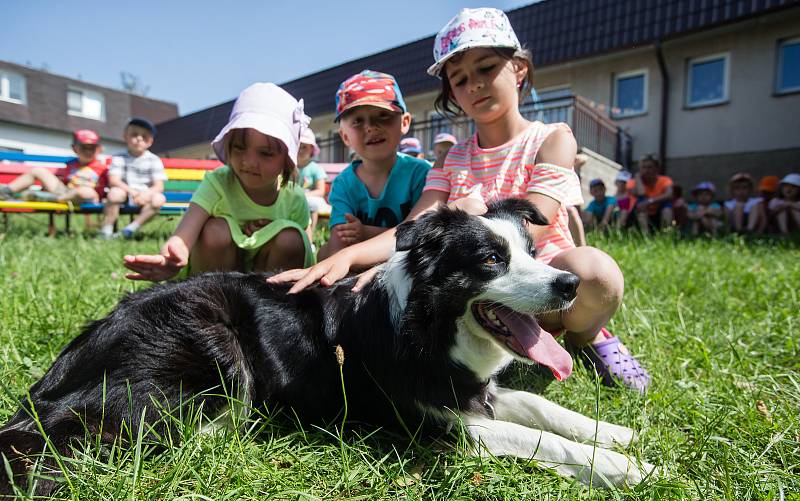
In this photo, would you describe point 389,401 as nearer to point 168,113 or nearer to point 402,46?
point 402,46

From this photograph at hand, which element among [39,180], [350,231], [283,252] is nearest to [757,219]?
[350,231]

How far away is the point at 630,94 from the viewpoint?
1593 centimetres

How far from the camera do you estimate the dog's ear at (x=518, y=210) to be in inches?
89.8

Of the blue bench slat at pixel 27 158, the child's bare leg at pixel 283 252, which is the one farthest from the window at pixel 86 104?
the child's bare leg at pixel 283 252

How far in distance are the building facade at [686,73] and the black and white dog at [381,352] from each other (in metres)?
12.4

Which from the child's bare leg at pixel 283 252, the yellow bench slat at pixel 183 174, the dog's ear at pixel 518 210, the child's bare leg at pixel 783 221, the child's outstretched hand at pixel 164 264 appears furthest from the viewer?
the yellow bench slat at pixel 183 174

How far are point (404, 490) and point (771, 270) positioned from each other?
16.5 ft

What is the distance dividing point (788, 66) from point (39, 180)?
1811 centimetres

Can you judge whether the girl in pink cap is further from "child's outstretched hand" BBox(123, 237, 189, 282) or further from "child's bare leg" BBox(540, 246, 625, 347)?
"child's outstretched hand" BBox(123, 237, 189, 282)

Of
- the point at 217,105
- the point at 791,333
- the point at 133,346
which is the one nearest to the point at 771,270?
the point at 791,333

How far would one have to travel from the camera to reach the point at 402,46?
1927 cm

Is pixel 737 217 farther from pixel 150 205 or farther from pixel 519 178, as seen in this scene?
pixel 150 205

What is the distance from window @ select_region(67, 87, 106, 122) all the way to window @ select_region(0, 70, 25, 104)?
10.3 ft

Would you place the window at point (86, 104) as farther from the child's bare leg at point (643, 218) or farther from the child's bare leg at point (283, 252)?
the child's bare leg at point (283, 252)
